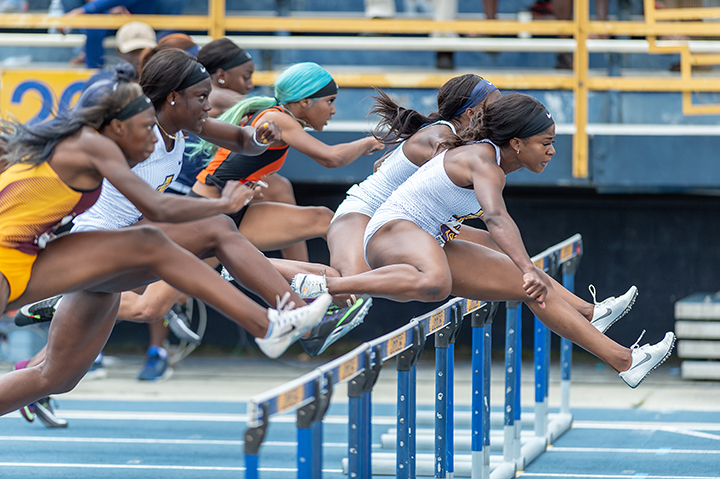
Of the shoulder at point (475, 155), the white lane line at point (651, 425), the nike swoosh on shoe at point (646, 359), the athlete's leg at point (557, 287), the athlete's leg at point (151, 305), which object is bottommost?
the white lane line at point (651, 425)

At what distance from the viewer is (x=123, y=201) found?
442 centimetres

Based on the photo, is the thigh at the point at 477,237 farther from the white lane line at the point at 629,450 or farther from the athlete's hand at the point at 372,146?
the white lane line at the point at 629,450

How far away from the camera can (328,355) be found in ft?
30.7

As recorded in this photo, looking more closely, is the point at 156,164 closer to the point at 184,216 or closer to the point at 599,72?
the point at 184,216

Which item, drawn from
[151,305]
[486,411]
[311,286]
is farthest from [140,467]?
[486,411]

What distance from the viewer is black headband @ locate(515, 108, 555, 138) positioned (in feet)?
14.2

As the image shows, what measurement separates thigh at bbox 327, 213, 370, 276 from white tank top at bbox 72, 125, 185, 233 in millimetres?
949

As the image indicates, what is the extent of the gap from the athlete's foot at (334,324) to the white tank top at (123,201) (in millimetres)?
1011

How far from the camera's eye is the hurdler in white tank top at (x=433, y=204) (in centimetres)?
441

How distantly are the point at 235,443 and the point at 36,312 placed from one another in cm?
181

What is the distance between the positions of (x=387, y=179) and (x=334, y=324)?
0.92 m

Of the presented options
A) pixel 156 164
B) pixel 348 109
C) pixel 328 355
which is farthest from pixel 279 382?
pixel 156 164

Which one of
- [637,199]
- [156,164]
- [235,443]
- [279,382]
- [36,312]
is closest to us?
[156,164]

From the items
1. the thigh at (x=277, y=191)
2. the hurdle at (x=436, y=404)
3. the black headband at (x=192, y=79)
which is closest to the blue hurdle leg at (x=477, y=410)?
the hurdle at (x=436, y=404)
